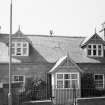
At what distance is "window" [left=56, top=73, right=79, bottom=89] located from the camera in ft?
79.2

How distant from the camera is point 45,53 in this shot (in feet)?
89.8

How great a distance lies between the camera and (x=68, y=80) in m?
24.3

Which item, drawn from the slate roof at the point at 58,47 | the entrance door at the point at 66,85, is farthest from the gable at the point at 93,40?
the entrance door at the point at 66,85

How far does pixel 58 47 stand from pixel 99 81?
6828 mm

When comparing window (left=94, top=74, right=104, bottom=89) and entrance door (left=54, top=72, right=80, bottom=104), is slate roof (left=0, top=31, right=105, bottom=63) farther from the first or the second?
entrance door (left=54, top=72, right=80, bottom=104)

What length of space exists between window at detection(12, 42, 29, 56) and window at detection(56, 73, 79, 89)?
5.33m

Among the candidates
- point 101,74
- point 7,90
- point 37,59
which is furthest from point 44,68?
point 7,90

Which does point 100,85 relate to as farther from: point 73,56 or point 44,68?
point 44,68

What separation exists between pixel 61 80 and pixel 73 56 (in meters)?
4.47

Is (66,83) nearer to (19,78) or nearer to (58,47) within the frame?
(19,78)

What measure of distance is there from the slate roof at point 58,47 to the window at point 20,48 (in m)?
1.69

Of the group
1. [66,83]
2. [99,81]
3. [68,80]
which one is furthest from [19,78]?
[99,81]

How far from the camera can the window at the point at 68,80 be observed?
24.1m

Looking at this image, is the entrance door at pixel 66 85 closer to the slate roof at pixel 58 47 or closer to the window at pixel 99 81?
the slate roof at pixel 58 47
